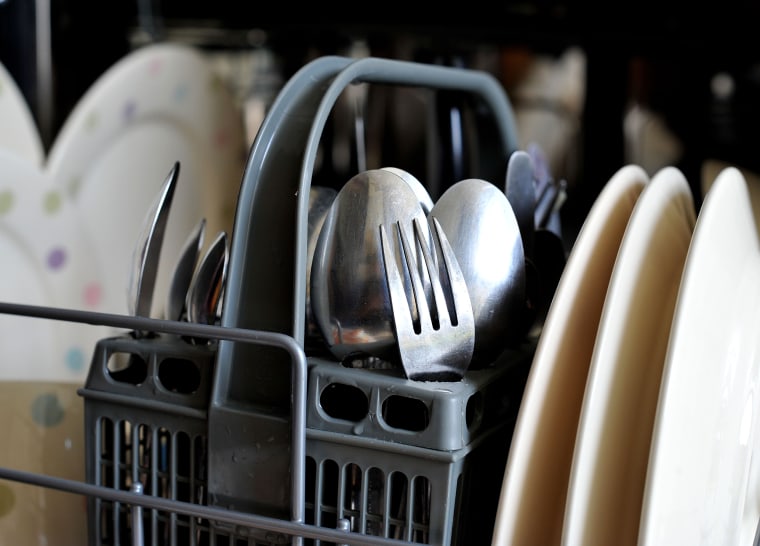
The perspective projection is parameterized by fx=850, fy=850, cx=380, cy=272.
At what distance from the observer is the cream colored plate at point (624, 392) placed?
1.36 feet

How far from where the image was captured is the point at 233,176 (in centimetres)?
108

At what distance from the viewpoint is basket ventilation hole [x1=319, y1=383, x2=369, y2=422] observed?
491mm

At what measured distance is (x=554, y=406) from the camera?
0.45 metres

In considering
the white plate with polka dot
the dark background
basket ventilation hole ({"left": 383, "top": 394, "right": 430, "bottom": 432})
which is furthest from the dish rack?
the dark background

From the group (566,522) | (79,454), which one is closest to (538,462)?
(566,522)

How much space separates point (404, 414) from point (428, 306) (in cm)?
7

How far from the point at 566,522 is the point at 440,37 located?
0.85 metres

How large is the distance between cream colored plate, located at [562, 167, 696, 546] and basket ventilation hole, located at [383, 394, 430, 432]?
101mm

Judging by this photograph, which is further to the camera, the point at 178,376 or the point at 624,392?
the point at 178,376

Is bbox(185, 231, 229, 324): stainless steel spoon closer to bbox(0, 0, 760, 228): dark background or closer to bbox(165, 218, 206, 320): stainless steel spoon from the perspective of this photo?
bbox(165, 218, 206, 320): stainless steel spoon

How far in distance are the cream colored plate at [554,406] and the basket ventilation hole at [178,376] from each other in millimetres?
211

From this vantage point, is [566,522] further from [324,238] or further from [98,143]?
[98,143]

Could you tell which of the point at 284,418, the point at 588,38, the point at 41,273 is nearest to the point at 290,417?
the point at 284,418

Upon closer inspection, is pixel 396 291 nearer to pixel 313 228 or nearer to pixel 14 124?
pixel 313 228
